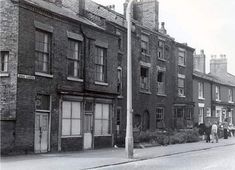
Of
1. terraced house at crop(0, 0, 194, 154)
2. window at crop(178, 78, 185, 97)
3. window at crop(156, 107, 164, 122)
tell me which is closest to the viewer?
terraced house at crop(0, 0, 194, 154)

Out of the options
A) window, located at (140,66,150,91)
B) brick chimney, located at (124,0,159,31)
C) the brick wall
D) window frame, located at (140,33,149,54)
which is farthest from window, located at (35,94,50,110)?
brick chimney, located at (124,0,159,31)

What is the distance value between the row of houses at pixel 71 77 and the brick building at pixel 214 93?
22.6ft

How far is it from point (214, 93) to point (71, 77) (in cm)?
2676

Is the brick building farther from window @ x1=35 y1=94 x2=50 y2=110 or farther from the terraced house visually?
window @ x1=35 y1=94 x2=50 y2=110

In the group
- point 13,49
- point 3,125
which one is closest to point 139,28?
point 13,49

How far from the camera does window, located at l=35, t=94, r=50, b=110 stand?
20.6 meters

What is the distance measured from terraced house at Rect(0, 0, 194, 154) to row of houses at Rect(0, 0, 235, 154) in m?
0.05

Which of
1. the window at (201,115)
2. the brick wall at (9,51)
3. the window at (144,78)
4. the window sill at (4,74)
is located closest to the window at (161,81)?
the window at (144,78)

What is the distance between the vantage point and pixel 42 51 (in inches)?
835

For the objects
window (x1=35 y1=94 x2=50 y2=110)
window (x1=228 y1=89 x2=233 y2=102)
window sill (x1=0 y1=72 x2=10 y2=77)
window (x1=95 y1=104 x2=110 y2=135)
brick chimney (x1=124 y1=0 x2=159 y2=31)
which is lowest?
window (x1=95 y1=104 x2=110 y2=135)

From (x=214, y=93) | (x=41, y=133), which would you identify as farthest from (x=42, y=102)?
(x=214, y=93)

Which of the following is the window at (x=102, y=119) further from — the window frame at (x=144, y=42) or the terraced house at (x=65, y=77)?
the window frame at (x=144, y=42)

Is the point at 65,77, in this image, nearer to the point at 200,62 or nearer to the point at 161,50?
the point at 161,50

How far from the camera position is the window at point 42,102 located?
20.6 meters
